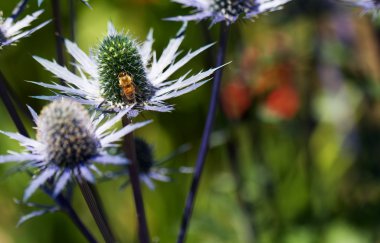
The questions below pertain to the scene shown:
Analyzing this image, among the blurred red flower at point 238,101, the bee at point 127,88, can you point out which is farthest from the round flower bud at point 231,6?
the blurred red flower at point 238,101

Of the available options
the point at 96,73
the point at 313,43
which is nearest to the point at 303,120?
the point at 313,43

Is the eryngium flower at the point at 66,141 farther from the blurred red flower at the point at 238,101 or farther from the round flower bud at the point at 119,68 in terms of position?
the blurred red flower at the point at 238,101

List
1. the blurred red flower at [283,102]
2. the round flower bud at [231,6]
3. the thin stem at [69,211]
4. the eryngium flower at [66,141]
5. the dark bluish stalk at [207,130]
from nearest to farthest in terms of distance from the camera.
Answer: the eryngium flower at [66,141] → the thin stem at [69,211] → the dark bluish stalk at [207,130] → the round flower bud at [231,6] → the blurred red flower at [283,102]

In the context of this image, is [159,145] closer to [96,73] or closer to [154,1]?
[154,1]

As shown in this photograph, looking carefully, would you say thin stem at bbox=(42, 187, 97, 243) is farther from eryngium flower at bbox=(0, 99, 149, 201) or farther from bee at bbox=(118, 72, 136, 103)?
bee at bbox=(118, 72, 136, 103)

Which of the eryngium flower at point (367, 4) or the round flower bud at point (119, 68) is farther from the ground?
the round flower bud at point (119, 68)

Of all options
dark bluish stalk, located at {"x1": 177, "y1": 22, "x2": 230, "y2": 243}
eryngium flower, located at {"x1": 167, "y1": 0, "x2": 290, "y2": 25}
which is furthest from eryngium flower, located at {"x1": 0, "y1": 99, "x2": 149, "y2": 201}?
eryngium flower, located at {"x1": 167, "y1": 0, "x2": 290, "y2": 25}

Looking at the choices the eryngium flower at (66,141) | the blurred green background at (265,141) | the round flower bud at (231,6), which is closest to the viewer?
the eryngium flower at (66,141)
